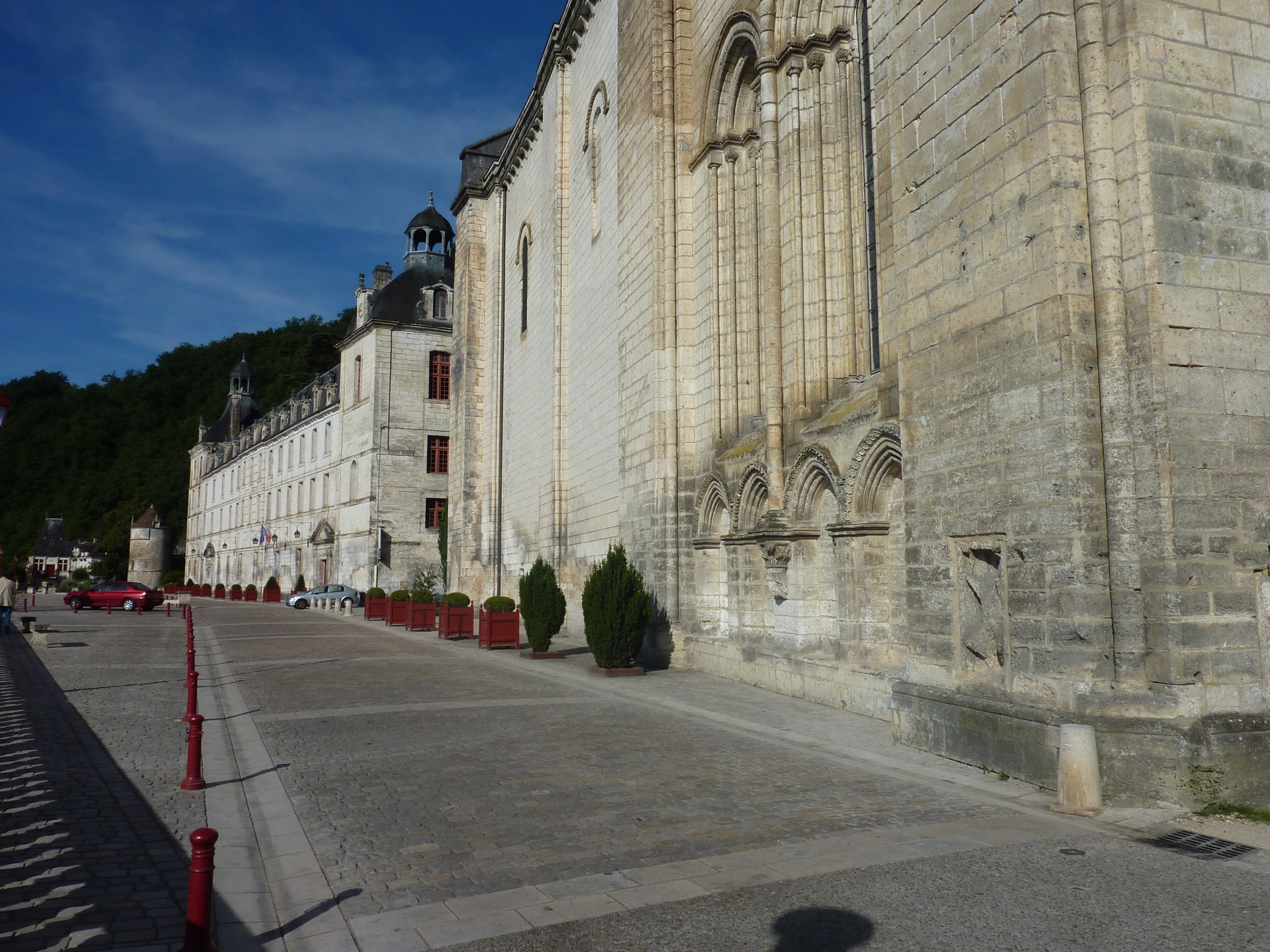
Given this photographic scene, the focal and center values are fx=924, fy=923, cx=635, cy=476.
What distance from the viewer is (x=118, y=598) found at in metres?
35.7

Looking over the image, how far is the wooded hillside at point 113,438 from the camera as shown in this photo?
288 ft

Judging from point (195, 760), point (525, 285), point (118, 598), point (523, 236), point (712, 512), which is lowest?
point (195, 760)

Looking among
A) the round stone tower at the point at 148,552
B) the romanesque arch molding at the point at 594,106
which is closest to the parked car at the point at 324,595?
the romanesque arch molding at the point at 594,106

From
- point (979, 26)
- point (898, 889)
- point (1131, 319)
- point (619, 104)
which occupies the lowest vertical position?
point (898, 889)

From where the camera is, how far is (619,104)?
59.2 feet

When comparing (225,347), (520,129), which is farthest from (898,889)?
(225,347)

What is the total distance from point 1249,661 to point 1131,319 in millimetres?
2441

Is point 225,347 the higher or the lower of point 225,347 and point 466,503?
the higher

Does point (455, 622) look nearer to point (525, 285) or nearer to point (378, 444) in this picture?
point (525, 285)

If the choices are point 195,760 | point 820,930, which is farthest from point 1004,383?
point 195,760

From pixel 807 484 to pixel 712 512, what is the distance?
303 cm

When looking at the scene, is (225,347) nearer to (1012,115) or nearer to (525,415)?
(525,415)

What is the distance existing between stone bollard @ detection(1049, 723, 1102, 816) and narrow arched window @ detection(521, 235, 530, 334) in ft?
73.2

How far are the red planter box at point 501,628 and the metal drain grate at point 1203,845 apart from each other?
557 inches
